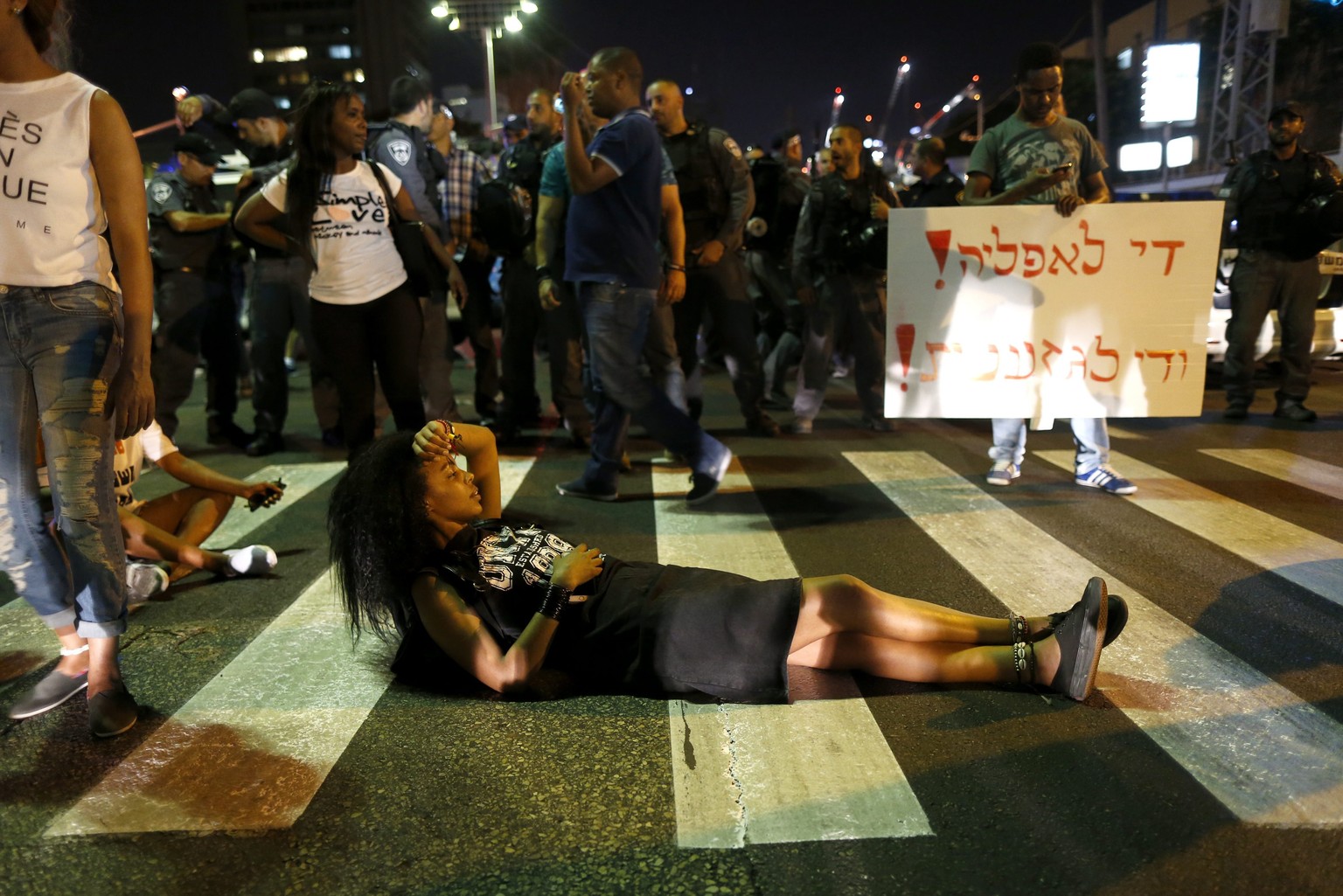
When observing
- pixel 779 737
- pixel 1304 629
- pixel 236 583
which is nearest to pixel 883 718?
pixel 779 737

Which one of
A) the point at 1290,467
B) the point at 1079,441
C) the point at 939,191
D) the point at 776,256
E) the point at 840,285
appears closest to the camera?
the point at 1079,441

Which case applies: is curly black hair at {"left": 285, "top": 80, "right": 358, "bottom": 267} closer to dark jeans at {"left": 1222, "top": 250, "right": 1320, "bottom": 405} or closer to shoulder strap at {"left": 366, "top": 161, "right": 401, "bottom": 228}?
shoulder strap at {"left": 366, "top": 161, "right": 401, "bottom": 228}

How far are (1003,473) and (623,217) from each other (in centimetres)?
247

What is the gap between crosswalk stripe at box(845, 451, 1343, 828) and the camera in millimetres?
2305

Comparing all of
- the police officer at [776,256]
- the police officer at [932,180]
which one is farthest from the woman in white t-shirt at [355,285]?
the police officer at [932,180]

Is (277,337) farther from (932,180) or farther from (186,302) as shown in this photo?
(932,180)

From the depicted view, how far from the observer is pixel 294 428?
8.05 m

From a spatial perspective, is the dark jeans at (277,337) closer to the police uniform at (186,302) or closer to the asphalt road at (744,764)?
the police uniform at (186,302)

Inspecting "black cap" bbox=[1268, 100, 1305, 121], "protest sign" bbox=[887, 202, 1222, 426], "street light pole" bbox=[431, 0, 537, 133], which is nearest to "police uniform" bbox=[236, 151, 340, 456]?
"protest sign" bbox=[887, 202, 1222, 426]

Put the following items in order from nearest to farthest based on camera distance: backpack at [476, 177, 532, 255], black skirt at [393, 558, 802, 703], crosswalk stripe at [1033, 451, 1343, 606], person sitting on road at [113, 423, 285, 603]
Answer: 1. black skirt at [393, 558, 802, 703]
2. crosswalk stripe at [1033, 451, 1343, 606]
3. person sitting on road at [113, 423, 285, 603]
4. backpack at [476, 177, 532, 255]

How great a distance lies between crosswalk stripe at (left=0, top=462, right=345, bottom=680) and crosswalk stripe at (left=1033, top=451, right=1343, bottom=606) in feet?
14.5

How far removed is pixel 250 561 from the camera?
4234mm

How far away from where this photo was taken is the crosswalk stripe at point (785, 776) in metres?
2.24

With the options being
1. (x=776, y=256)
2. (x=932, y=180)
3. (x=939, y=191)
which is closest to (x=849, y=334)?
(x=776, y=256)
